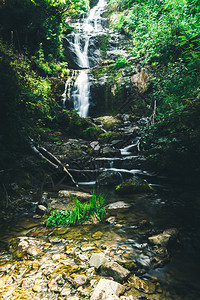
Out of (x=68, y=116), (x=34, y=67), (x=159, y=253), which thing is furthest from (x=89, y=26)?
(x=159, y=253)

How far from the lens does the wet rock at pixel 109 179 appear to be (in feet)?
20.2

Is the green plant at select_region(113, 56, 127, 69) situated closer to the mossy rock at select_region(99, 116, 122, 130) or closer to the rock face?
the mossy rock at select_region(99, 116, 122, 130)

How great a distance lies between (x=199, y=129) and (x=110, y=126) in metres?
6.99

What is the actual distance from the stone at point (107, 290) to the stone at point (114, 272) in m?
0.11

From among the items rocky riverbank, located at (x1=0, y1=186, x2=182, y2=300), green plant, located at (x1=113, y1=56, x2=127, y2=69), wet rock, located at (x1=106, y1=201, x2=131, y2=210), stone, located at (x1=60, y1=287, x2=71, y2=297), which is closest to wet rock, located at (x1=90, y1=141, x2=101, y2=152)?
wet rock, located at (x1=106, y1=201, x2=131, y2=210)

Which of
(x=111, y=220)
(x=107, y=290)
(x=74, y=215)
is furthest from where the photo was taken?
(x=111, y=220)

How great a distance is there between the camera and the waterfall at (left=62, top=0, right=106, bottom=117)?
45.6ft

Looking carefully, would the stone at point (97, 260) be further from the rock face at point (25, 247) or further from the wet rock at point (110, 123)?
the wet rock at point (110, 123)

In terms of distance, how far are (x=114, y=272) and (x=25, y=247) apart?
54.3 inches

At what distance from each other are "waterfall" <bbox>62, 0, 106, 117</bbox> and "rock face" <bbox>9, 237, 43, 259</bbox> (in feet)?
36.1

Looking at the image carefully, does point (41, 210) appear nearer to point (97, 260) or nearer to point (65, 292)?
point (97, 260)

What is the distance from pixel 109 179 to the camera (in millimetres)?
6227

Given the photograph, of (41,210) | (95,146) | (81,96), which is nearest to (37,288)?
(41,210)

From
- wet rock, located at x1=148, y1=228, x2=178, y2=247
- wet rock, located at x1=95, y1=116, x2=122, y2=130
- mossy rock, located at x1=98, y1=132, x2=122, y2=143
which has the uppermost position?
wet rock, located at x1=95, y1=116, x2=122, y2=130
